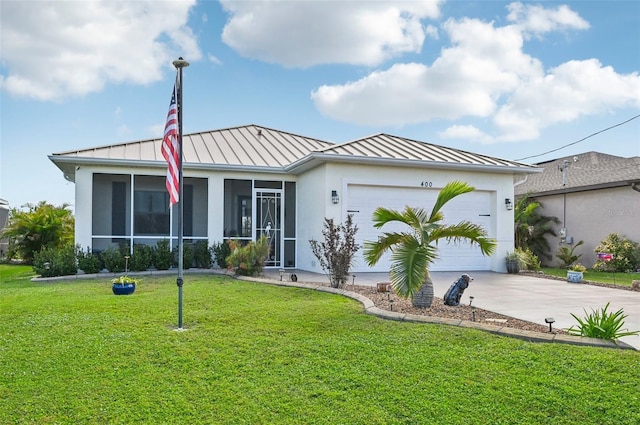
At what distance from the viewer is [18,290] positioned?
1011 cm

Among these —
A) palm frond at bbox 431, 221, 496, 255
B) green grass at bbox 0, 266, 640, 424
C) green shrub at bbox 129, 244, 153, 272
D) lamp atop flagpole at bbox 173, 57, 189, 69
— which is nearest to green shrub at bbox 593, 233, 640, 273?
palm frond at bbox 431, 221, 496, 255

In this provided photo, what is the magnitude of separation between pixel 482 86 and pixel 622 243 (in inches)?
281

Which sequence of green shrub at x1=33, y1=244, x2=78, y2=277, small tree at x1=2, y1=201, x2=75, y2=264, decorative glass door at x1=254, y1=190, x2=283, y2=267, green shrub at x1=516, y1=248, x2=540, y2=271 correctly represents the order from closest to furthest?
1. green shrub at x1=33, y1=244, x2=78, y2=277
2. green shrub at x1=516, y1=248, x2=540, y2=271
3. decorative glass door at x1=254, y1=190, x2=283, y2=267
4. small tree at x1=2, y1=201, x2=75, y2=264

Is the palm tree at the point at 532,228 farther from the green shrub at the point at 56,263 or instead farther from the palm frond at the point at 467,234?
the green shrub at the point at 56,263

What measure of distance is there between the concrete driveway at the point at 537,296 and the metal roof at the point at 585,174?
6159 mm

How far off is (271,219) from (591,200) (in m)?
12.3

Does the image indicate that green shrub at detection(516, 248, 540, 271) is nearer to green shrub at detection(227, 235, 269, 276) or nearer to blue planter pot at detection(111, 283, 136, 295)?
green shrub at detection(227, 235, 269, 276)

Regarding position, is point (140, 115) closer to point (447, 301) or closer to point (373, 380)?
point (447, 301)

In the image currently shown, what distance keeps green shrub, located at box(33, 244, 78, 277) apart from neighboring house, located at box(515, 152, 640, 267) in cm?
1371

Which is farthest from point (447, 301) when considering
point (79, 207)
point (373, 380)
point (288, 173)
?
point (79, 207)

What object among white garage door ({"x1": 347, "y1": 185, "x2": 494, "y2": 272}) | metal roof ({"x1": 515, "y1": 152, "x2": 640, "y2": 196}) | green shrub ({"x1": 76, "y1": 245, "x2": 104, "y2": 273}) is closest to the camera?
green shrub ({"x1": 76, "y1": 245, "x2": 104, "y2": 273})

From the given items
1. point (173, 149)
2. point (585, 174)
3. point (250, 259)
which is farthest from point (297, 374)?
point (585, 174)

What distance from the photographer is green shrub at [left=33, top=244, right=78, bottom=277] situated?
12.5 metres

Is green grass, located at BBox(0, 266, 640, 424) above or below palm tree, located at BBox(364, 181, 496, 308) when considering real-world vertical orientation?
below
